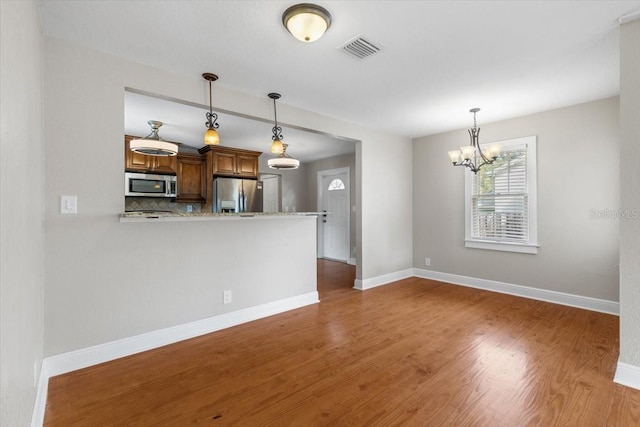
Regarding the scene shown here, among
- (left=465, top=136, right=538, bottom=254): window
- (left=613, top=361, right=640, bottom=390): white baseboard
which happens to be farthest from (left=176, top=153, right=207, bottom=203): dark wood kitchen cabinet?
(left=613, top=361, right=640, bottom=390): white baseboard

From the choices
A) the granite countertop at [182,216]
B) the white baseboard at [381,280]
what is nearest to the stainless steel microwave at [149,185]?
the granite countertop at [182,216]

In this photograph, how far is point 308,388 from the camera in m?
2.13

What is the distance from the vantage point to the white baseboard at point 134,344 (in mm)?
2133

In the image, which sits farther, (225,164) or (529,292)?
(225,164)

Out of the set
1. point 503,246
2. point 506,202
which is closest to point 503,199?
point 506,202

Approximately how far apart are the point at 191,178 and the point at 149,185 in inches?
32.8

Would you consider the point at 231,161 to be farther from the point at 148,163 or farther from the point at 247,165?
the point at 148,163

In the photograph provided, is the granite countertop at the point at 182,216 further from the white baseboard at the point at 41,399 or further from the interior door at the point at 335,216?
the interior door at the point at 335,216

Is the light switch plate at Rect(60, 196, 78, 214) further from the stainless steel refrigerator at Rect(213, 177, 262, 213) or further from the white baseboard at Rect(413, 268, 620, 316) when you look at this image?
the white baseboard at Rect(413, 268, 620, 316)

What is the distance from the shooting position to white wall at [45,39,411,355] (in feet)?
7.58

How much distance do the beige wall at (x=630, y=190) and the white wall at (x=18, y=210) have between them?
339cm

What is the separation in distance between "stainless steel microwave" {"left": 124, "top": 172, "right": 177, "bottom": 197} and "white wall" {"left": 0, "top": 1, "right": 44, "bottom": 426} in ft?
12.2

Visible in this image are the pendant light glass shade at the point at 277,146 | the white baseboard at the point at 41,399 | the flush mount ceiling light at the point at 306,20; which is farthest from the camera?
the pendant light glass shade at the point at 277,146

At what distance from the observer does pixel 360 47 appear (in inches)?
97.3
